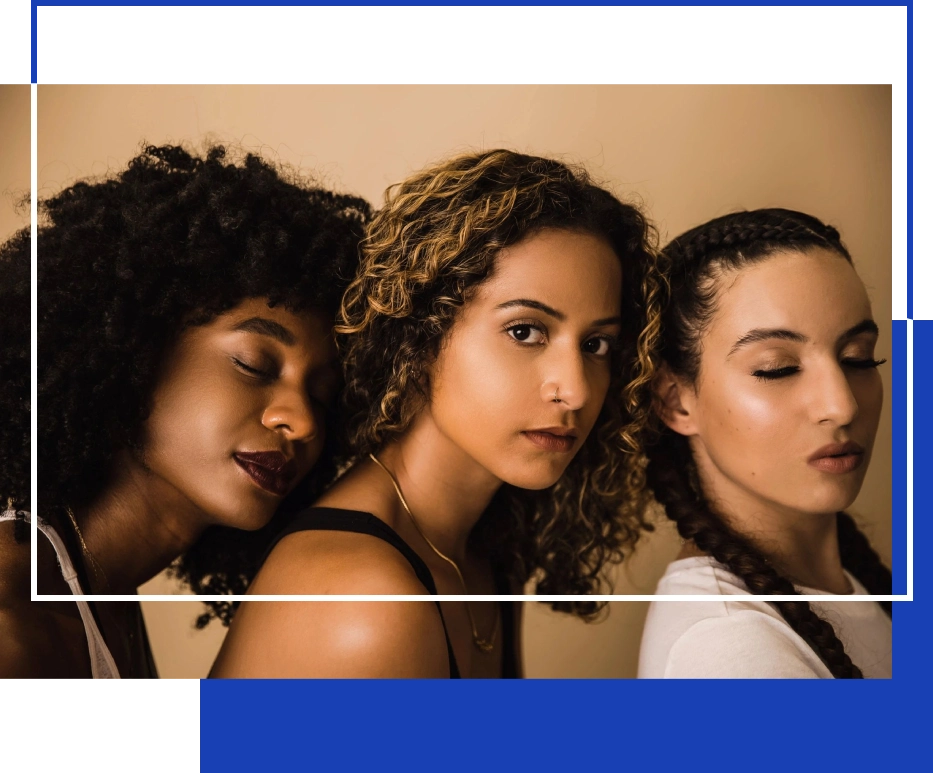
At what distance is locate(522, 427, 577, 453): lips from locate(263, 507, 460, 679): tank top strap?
0.30m

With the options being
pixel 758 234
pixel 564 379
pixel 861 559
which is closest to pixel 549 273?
pixel 564 379

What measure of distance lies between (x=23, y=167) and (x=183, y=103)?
33cm

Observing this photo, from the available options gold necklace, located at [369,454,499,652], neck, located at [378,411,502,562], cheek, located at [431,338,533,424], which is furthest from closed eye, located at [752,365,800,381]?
gold necklace, located at [369,454,499,652]

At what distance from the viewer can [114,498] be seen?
2.20 meters

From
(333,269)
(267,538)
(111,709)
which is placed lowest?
(111,709)

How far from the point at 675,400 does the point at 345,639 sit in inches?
29.5

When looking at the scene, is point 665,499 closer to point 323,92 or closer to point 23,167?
point 323,92

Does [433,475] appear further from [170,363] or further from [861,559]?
[861,559]

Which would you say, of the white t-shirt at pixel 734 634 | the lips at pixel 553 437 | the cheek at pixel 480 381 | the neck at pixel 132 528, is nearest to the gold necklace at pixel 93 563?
the neck at pixel 132 528

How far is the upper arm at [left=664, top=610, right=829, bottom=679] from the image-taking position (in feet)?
7.25

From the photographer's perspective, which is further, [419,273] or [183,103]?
[183,103]

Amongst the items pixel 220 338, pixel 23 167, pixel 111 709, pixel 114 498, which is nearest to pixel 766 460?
pixel 220 338

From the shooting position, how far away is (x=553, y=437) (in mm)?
2166

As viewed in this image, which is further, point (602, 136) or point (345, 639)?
point (602, 136)
